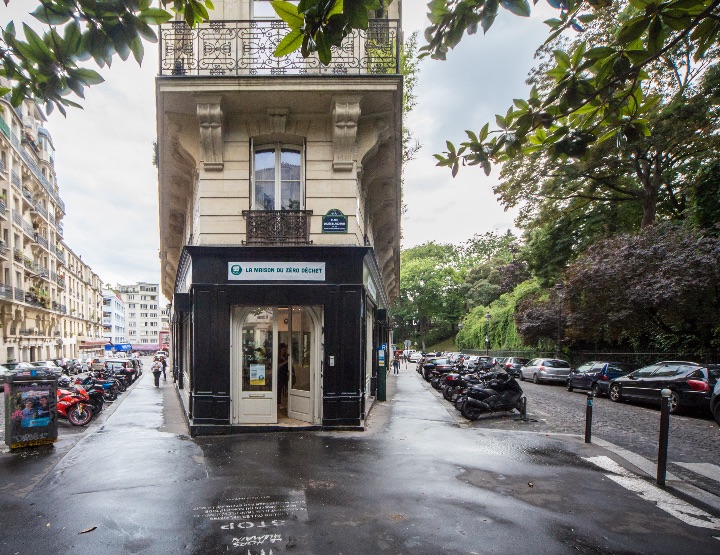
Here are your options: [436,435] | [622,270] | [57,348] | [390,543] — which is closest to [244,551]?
[390,543]

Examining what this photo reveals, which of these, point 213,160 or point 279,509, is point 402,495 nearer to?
point 279,509

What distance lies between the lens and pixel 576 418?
12711 mm

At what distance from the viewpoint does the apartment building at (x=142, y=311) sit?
143363 mm

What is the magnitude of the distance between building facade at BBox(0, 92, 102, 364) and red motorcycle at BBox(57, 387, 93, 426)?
24.1 metres

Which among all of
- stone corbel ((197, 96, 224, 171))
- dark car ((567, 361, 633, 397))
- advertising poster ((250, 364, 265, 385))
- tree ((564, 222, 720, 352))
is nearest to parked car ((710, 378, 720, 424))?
tree ((564, 222, 720, 352))

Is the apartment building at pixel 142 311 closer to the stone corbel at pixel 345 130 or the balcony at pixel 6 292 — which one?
the balcony at pixel 6 292

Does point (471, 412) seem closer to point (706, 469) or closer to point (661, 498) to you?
point (706, 469)

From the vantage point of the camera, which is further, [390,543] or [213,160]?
[213,160]

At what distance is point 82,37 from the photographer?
311 cm

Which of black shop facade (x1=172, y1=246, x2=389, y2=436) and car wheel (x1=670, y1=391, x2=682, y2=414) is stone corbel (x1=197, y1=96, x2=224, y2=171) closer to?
black shop facade (x1=172, y1=246, x2=389, y2=436)

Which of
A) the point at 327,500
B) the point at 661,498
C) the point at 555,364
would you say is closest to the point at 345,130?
the point at 327,500

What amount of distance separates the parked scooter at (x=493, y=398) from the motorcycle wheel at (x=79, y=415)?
9222mm

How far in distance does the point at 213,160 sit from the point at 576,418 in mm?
10988

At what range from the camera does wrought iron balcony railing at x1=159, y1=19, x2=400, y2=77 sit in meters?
9.70
